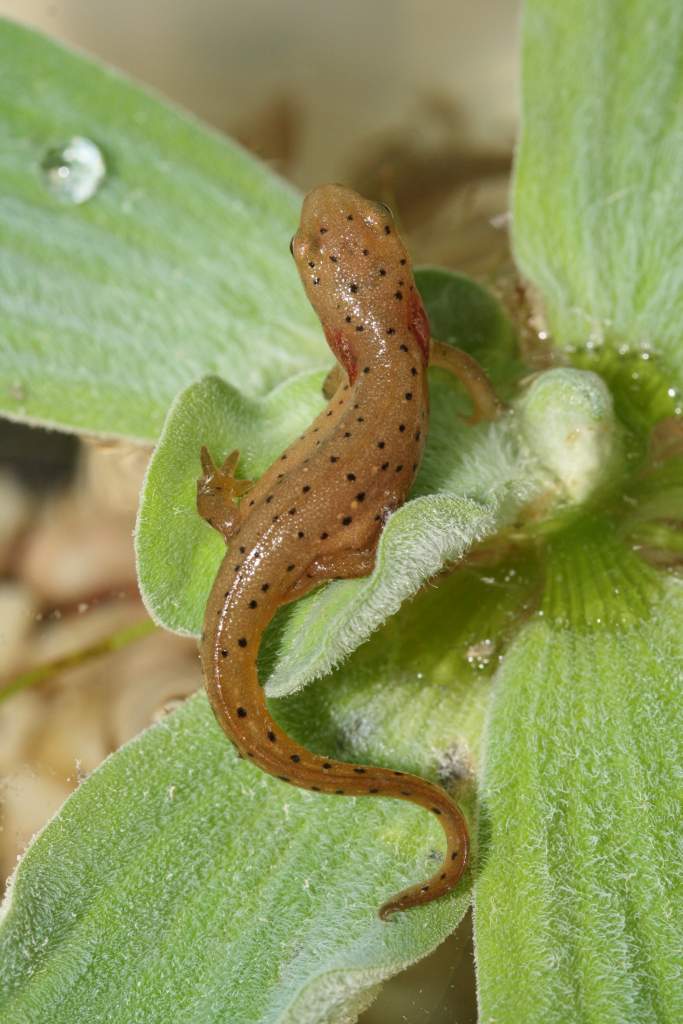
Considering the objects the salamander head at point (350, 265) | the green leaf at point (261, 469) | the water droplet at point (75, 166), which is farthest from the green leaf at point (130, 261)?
the green leaf at point (261, 469)

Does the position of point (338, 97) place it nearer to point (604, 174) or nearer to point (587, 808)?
point (604, 174)

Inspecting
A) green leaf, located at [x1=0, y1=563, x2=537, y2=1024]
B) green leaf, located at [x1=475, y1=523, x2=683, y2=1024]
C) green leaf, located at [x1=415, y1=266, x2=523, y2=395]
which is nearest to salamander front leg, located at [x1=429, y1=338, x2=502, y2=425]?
green leaf, located at [x1=415, y1=266, x2=523, y2=395]

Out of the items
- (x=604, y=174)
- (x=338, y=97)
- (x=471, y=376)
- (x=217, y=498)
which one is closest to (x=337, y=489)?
(x=217, y=498)

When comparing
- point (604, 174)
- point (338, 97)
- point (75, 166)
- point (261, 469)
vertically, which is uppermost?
point (604, 174)

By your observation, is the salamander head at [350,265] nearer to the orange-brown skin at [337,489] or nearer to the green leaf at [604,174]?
the orange-brown skin at [337,489]


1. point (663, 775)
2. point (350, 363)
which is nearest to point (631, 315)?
point (350, 363)

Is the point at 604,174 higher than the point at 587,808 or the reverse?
higher

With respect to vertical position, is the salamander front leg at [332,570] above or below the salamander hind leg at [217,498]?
below
